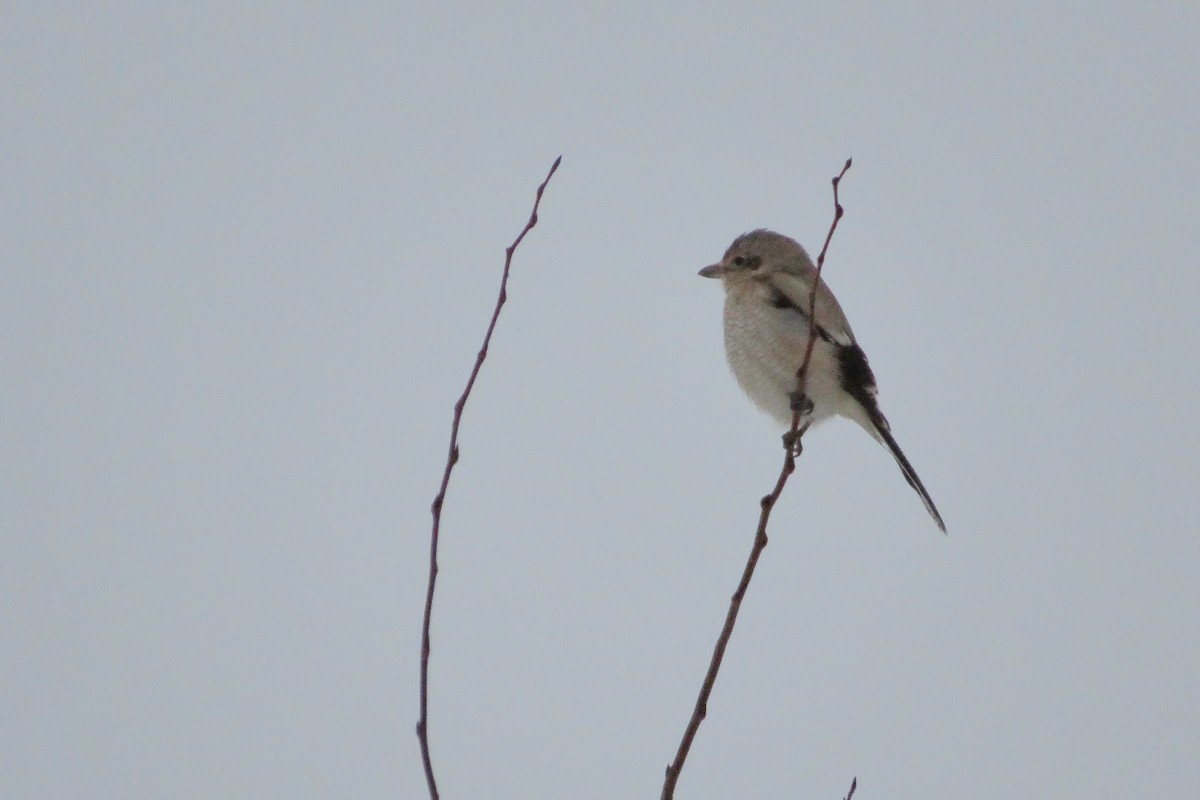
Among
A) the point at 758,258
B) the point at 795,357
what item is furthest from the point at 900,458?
the point at 758,258

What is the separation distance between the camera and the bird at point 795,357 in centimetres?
470

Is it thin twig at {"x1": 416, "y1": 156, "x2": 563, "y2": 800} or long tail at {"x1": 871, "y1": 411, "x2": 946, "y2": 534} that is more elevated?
long tail at {"x1": 871, "y1": 411, "x2": 946, "y2": 534}

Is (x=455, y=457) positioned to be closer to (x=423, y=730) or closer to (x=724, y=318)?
(x=423, y=730)

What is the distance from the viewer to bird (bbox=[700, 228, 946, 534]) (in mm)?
4695

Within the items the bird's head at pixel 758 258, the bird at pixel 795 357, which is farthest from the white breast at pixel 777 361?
the bird's head at pixel 758 258

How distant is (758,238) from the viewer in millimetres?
5395

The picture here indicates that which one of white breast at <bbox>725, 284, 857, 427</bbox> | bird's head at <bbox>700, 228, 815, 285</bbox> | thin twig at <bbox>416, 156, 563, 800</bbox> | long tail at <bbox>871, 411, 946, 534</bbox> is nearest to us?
thin twig at <bbox>416, 156, 563, 800</bbox>

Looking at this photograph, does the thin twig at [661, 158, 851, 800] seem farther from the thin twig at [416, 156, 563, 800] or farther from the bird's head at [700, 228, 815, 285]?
the bird's head at [700, 228, 815, 285]

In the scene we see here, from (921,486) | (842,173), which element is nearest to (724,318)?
(921,486)

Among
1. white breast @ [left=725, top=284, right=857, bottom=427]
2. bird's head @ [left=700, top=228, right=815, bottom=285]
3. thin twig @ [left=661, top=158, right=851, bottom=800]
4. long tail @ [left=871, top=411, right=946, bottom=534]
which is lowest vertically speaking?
thin twig @ [left=661, top=158, right=851, bottom=800]

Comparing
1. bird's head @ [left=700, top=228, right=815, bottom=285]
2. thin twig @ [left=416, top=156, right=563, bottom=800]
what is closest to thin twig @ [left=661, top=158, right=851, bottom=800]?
thin twig @ [left=416, top=156, right=563, bottom=800]

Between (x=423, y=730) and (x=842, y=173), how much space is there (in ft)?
3.96

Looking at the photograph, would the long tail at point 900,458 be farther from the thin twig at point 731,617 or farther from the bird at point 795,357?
the thin twig at point 731,617

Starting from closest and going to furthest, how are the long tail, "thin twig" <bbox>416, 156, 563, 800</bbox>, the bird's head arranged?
"thin twig" <bbox>416, 156, 563, 800</bbox> < the long tail < the bird's head
